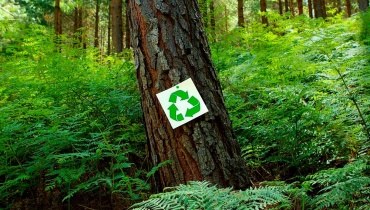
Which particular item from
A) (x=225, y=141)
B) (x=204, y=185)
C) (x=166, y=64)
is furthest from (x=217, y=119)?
(x=204, y=185)

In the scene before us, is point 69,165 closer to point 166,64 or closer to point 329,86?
point 166,64

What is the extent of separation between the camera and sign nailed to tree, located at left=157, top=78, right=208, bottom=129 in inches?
81.9

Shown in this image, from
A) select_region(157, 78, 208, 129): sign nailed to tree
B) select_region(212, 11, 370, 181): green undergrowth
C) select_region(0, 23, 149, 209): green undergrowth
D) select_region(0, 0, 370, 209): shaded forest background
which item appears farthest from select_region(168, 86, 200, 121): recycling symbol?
select_region(212, 11, 370, 181): green undergrowth

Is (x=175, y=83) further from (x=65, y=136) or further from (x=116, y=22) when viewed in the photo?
(x=116, y=22)

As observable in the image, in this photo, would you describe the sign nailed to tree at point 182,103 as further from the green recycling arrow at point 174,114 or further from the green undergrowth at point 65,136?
the green undergrowth at point 65,136

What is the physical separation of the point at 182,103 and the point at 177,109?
52 mm

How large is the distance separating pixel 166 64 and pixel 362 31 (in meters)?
3.91

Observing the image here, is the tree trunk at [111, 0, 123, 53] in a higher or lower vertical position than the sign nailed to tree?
higher

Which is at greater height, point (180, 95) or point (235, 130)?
point (180, 95)

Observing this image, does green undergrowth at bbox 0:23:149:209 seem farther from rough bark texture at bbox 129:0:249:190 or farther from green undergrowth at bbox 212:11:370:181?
green undergrowth at bbox 212:11:370:181

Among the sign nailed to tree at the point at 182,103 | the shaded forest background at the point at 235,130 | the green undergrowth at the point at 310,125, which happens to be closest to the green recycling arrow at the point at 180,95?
the sign nailed to tree at the point at 182,103

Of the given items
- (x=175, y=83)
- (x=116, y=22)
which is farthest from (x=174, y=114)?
(x=116, y=22)

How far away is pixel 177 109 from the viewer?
2.11 m

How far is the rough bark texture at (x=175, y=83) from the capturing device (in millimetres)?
2078
